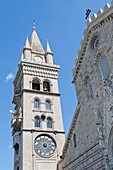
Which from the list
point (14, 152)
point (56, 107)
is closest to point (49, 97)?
point (56, 107)

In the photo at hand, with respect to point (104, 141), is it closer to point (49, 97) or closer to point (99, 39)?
point (99, 39)

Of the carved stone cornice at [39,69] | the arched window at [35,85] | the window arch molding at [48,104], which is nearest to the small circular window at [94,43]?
the window arch molding at [48,104]

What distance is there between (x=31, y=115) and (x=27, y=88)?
4383 millimetres

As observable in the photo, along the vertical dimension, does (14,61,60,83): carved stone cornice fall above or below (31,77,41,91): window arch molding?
above

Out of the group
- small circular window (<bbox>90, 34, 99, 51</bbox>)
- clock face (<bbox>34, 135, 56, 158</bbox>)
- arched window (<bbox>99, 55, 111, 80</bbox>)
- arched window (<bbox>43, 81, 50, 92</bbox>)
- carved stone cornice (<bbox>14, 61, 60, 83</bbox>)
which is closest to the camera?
arched window (<bbox>99, 55, 111, 80</bbox>)

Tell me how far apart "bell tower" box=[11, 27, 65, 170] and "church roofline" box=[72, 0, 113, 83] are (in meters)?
12.7

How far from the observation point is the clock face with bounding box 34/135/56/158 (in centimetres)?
3466

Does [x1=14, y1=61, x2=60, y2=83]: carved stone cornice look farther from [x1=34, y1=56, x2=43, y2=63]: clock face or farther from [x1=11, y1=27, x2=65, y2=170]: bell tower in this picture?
[x1=34, y1=56, x2=43, y2=63]: clock face

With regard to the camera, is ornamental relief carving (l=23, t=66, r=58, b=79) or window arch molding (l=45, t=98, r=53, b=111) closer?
window arch molding (l=45, t=98, r=53, b=111)

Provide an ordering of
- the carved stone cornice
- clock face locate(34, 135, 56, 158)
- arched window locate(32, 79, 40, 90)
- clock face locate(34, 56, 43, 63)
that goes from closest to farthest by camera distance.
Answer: clock face locate(34, 135, 56, 158), the carved stone cornice, arched window locate(32, 79, 40, 90), clock face locate(34, 56, 43, 63)

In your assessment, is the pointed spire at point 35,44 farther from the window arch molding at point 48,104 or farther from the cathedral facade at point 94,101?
the cathedral facade at point 94,101

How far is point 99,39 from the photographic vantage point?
2273 centimetres

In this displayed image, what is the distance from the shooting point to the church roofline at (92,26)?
2197 centimetres

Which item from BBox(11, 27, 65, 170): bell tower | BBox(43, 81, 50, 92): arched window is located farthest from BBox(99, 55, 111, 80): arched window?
BBox(43, 81, 50, 92): arched window
